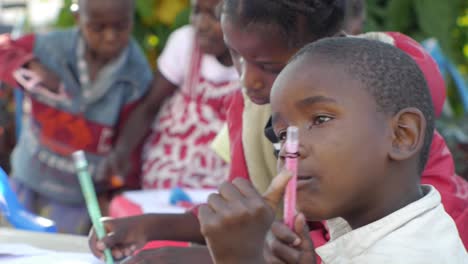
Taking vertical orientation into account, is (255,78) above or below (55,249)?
above

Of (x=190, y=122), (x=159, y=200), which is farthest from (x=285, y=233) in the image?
(x=190, y=122)

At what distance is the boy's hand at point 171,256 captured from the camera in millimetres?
1346

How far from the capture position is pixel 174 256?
1362mm

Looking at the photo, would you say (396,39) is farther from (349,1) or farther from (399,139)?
(399,139)

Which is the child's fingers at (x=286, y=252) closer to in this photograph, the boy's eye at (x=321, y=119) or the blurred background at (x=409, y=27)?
the boy's eye at (x=321, y=119)

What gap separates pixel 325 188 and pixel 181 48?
69.2 inches

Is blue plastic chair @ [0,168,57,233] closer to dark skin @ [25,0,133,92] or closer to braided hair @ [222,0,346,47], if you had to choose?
braided hair @ [222,0,346,47]

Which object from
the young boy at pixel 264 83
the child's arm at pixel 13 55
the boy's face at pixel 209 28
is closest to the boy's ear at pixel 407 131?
the young boy at pixel 264 83

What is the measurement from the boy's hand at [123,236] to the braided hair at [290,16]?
1.39 feet

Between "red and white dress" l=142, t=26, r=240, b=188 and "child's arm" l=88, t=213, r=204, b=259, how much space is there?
89 centimetres

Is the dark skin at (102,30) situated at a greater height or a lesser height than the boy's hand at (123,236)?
greater

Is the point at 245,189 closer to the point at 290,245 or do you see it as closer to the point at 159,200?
the point at 290,245

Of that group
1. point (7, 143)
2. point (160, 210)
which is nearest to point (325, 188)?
point (160, 210)

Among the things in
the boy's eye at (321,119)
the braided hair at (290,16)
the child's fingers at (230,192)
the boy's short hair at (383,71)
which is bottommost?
the child's fingers at (230,192)
